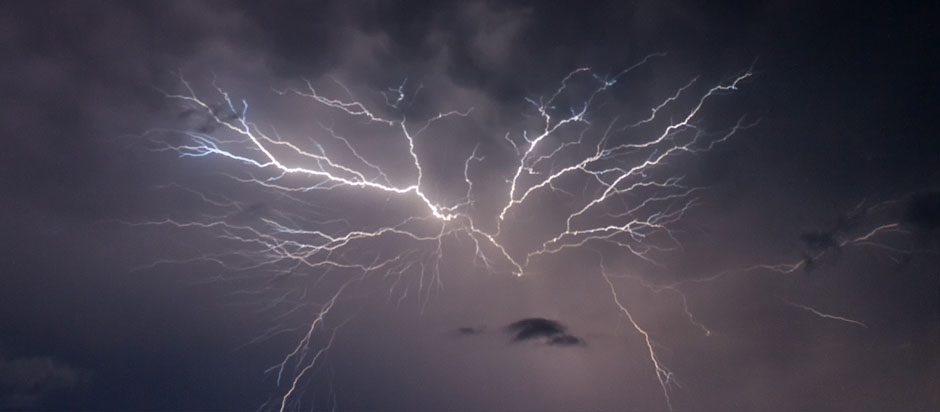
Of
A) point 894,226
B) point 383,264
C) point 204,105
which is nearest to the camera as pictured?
point 204,105

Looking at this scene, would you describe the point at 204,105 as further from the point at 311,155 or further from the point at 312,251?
the point at 312,251

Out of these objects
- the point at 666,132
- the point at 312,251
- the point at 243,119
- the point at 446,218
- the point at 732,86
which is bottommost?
the point at 312,251

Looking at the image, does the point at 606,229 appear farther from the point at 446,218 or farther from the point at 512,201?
the point at 446,218

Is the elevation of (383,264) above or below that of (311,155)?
below

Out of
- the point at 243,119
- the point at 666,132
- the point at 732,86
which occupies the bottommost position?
the point at 243,119

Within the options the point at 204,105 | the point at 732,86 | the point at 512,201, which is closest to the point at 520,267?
the point at 512,201

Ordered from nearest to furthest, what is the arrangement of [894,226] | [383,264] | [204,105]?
[204,105], [383,264], [894,226]

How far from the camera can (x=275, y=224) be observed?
29.3ft

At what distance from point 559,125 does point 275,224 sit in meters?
5.17

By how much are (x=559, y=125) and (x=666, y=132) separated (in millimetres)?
1934

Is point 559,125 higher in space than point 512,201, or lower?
higher

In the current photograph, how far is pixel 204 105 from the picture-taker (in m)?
8.50

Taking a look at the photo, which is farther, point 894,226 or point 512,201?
point 894,226

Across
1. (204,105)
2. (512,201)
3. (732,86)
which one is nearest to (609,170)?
(512,201)
